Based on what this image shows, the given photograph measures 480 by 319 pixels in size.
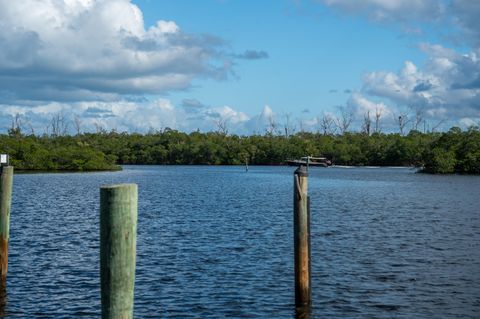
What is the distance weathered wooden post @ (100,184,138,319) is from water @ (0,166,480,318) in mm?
9981

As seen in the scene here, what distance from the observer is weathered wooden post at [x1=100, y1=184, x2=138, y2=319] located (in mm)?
7273

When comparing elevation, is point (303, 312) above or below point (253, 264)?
below

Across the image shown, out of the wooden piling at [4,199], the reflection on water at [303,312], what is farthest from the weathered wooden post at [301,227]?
the wooden piling at [4,199]

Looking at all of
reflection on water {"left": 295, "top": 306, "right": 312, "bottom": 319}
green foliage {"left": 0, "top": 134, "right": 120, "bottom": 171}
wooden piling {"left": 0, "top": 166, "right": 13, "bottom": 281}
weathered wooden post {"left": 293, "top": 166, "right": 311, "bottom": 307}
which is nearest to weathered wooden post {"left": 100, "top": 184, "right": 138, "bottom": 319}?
weathered wooden post {"left": 293, "top": 166, "right": 311, "bottom": 307}

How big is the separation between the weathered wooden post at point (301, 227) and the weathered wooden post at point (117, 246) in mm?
8428

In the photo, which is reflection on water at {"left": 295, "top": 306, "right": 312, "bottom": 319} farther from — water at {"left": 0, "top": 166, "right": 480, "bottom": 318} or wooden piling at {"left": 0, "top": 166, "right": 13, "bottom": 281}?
wooden piling at {"left": 0, "top": 166, "right": 13, "bottom": 281}

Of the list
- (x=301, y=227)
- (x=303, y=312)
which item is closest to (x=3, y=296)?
(x=303, y=312)

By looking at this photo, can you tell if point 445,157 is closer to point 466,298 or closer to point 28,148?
point 28,148

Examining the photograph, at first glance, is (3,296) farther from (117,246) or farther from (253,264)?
(117,246)

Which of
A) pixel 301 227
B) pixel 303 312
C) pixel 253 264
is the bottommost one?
pixel 303 312

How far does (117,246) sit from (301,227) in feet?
29.1

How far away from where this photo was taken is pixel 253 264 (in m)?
24.4

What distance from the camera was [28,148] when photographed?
131000mm

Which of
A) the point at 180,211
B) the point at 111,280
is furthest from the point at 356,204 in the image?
the point at 111,280
